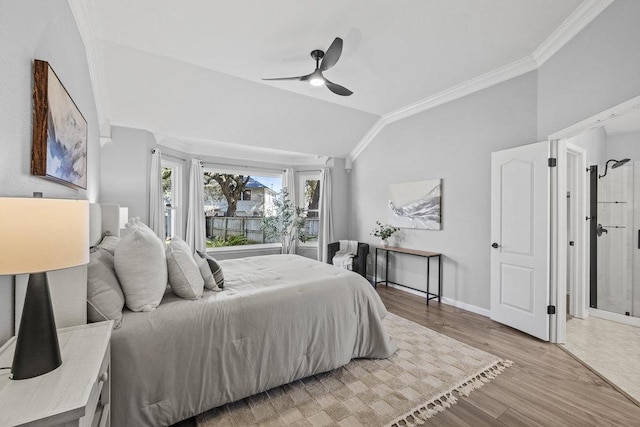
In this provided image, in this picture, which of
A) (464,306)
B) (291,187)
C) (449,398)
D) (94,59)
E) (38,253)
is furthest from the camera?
(291,187)

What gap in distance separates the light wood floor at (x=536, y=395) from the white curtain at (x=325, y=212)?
3068 millimetres

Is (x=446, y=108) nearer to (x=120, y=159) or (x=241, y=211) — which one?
(x=241, y=211)

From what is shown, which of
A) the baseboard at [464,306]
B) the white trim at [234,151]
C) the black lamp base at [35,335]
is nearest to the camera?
the black lamp base at [35,335]

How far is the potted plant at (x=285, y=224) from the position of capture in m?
5.66

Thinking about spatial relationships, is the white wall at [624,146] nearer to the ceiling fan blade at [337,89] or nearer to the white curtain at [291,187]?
the ceiling fan blade at [337,89]

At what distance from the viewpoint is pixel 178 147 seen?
15.6 feet

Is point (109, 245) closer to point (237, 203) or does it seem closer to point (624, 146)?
point (237, 203)

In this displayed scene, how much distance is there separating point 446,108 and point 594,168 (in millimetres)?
Result: 1911

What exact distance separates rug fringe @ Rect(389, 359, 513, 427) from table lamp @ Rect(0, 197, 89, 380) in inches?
70.2

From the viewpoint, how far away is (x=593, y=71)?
7.68 feet

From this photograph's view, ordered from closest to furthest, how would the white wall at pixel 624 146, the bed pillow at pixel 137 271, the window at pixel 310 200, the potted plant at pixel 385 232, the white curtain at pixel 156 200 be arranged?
the bed pillow at pixel 137 271
the white wall at pixel 624 146
the white curtain at pixel 156 200
the potted plant at pixel 385 232
the window at pixel 310 200

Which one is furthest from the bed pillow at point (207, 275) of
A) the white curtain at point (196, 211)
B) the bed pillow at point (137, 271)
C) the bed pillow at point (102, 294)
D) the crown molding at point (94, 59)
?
the white curtain at point (196, 211)

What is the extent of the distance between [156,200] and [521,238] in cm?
458

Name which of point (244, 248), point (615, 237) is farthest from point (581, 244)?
point (244, 248)
